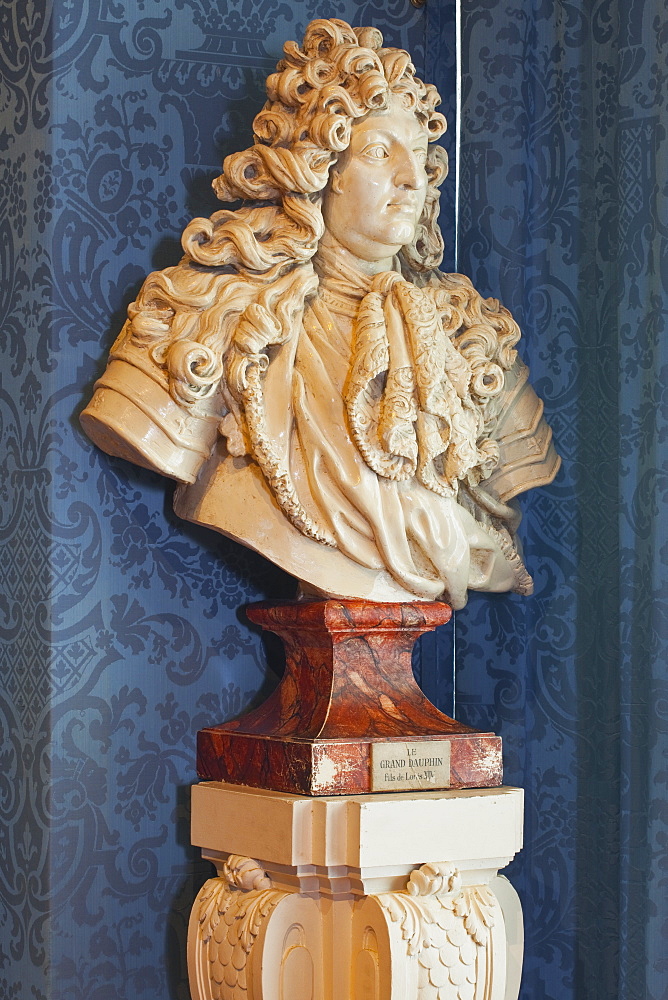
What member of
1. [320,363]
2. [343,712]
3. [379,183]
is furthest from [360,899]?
[379,183]

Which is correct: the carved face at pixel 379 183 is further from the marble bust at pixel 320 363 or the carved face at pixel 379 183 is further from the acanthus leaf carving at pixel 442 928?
the acanthus leaf carving at pixel 442 928

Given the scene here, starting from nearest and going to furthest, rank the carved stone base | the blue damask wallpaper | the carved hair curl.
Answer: the carved stone base < the carved hair curl < the blue damask wallpaper

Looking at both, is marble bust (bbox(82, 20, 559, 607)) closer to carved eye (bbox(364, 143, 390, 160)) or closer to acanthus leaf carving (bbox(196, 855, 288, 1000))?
carved eye (bbox(364, 143, 390, 160))

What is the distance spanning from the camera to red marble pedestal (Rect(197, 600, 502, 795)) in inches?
85.7

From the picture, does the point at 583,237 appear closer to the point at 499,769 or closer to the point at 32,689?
the point at 499,769

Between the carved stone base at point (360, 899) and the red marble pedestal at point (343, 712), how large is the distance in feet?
0.12

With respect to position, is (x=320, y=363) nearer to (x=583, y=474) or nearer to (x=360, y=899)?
(x=583, y=474)

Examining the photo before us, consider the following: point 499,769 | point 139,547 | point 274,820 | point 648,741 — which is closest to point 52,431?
point 139,547

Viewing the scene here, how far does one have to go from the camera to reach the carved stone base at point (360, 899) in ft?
6.97

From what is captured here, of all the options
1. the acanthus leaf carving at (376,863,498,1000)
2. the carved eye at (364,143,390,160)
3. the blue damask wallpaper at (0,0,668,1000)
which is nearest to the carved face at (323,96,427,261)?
the carved eye at (364,143,390,160)

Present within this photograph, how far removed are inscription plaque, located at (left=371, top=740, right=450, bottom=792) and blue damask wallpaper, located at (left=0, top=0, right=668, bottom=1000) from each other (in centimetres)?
34

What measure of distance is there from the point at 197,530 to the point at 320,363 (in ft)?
1.45

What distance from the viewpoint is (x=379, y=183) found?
90.5 inches

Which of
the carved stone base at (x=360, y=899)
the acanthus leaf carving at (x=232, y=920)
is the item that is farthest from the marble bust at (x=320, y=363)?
the acanthus leaf carving at (x=232, y=920)
